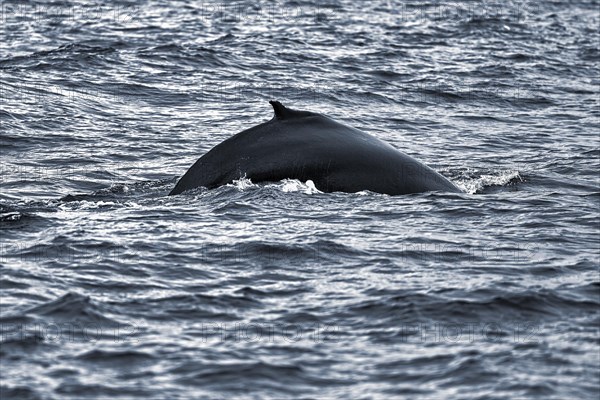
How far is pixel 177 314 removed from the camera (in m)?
10.8

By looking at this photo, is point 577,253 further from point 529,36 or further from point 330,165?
point 529,36

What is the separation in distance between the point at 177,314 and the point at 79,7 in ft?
88.2

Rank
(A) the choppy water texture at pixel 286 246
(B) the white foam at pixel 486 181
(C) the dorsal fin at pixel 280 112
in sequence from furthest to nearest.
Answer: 1. (B) the white foam at pixel 486 181
2. (C) the dorsal fin at pixel 280 112
3. (A) the choppy water texture at pixel 286 246

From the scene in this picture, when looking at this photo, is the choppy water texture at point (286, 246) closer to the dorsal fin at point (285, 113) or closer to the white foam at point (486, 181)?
the white foam at point (486, 181)

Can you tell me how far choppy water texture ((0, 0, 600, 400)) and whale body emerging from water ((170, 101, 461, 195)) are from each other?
21 centimetres

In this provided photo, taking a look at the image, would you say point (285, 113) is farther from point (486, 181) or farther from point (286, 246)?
point (486, 181)

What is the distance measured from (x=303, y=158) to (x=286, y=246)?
1.58 meters

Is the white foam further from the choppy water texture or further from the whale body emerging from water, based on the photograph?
the whale body emerging from water

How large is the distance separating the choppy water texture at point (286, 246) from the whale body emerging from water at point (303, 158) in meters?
0.21

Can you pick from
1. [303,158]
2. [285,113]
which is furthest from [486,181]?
[285,113]

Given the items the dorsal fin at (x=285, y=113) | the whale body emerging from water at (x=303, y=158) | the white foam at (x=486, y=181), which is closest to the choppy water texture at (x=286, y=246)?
the white foam at (x=486, y=181)

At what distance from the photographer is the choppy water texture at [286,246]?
960cm

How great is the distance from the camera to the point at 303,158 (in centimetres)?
1416

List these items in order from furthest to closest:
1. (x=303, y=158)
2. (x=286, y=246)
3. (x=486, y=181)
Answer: (x=486, y=181) → (x=303, y=158) → (x=286, y=246)
